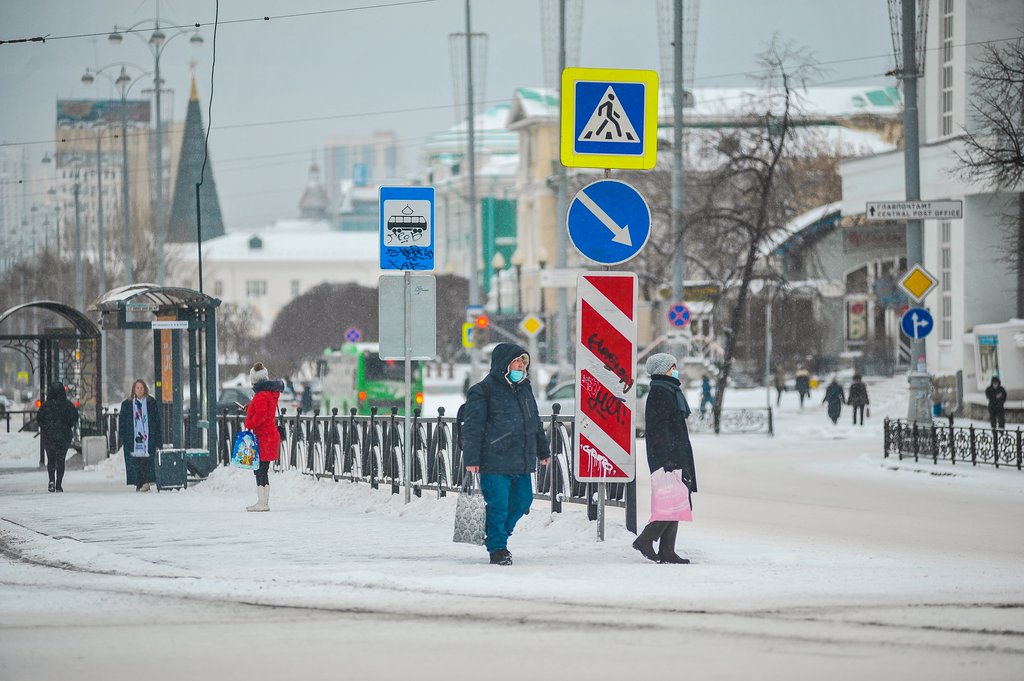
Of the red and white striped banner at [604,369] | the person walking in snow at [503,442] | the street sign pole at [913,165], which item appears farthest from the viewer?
the street sign pole at [913,165]

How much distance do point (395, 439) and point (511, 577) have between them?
7.51 metres

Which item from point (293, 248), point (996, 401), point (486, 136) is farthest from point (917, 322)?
point (293, 248)

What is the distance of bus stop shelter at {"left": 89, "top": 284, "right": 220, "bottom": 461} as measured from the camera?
2203cm

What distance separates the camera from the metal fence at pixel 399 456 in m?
15.1

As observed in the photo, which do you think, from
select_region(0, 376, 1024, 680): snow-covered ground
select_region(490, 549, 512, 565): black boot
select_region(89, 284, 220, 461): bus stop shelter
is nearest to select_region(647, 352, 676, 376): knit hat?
select_region(0, 376, 1024, 680): snow-covered ground

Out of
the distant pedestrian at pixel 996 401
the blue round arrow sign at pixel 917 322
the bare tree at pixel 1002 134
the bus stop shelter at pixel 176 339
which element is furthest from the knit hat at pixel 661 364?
the distant pedestrian at pixel 996 401

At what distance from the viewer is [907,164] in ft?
88.7

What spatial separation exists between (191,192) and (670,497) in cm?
12701

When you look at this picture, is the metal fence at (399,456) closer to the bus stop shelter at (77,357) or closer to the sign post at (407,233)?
the sign post at (407,233)

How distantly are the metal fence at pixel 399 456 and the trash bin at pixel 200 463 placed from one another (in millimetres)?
928

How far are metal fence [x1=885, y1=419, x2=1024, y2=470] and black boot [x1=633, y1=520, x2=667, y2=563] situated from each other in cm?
1419

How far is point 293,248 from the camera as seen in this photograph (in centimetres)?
15762

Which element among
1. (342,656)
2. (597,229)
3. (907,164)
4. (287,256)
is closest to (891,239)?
(907,164)

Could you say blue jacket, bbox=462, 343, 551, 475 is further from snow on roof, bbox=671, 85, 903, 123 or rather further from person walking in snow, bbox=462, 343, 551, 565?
snow on roof, bbox=671, 85, 903, 123
